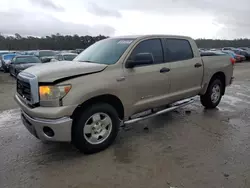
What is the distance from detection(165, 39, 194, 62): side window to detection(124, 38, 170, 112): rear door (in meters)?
0.22

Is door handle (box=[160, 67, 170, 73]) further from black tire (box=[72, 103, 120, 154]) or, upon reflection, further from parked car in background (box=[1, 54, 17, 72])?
parked car in background (box=[1, 54, 17, 72])

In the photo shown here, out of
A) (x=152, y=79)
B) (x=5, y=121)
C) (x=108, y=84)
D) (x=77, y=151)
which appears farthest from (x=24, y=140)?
(x=152, y=79)

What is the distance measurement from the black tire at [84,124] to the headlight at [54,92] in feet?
1.43

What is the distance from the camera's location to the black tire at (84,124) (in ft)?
11.1

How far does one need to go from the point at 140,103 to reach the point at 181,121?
1578mm

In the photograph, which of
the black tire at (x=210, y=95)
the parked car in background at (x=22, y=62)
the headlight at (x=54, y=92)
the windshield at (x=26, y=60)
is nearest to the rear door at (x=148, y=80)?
the headlight at (x=54, y=92)

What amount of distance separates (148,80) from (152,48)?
0.68 meters

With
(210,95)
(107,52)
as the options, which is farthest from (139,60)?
(210,95)

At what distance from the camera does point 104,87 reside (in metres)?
3.51

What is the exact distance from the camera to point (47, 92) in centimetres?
319

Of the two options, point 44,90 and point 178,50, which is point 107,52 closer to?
point 44,90


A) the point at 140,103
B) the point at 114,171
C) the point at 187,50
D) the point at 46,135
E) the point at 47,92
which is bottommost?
the point at 114,171

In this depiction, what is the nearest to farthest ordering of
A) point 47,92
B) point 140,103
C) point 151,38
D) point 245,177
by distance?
point 245,177, point 47,92, point 140,103, point 151,38

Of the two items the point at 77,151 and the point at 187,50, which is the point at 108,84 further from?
the point at 187,50
